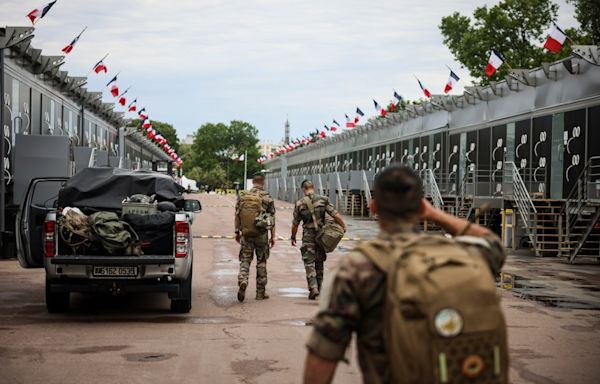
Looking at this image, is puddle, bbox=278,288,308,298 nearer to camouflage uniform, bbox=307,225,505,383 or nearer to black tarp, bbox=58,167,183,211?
black tarp, bbox=58,167,183,211

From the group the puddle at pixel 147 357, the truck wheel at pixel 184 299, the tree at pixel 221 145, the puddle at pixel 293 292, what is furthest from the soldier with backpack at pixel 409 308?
the tree at pixel 221 145

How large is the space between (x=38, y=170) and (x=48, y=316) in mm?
10606

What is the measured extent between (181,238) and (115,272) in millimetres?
912

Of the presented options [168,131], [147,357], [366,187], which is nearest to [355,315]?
[147,357]

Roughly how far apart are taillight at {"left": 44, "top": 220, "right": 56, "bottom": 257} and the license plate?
0.59 meters

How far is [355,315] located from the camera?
348 centimetres

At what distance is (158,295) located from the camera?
14.4 m

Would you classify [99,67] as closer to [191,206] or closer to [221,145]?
[191,206]

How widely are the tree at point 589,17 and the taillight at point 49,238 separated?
50.2 metres

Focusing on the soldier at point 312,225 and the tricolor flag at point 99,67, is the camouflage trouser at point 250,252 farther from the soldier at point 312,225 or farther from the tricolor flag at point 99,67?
the tricolor flag at point 99,67

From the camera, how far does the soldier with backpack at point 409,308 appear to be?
3.20m

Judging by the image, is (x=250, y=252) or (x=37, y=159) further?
(x=37, y=159)

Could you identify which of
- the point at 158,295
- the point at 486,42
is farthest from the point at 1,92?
the point at 486,42

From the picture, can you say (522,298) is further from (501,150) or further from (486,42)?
(486,42)
